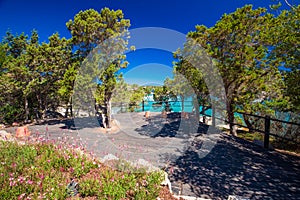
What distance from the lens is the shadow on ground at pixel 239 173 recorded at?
285 centimetres

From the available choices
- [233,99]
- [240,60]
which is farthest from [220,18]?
[233,99]

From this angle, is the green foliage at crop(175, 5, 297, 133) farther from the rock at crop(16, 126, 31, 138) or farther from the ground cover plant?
the rock at crop(16, 126, 31, 138)

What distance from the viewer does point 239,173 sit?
3.49m

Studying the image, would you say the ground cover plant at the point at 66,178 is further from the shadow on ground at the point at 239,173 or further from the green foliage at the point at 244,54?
the green foliage at the point at 244,54

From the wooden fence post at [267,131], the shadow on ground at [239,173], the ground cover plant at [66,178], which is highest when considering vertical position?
the wooden fence post at [267,131]

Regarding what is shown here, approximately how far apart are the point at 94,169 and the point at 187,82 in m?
6.85

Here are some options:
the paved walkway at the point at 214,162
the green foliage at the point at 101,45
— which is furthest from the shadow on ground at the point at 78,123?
the paved walkway at the point at 214,162

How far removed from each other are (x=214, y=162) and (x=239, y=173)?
2.17 ft

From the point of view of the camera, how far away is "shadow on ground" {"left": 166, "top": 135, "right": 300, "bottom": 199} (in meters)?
2.85

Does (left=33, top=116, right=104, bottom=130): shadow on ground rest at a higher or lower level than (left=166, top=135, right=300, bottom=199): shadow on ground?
higher

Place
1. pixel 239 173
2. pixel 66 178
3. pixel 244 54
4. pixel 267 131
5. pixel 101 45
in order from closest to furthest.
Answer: pixel 66 178 < pixel 239 173 < pixel 267 131 < pixel 244 54 < pixel 101 45

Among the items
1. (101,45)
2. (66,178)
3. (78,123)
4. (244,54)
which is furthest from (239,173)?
(78,123)

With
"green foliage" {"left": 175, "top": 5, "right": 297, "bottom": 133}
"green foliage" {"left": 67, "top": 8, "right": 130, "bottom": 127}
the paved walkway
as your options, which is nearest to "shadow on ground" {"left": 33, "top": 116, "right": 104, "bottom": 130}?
"green foliage" {"left": 67, "top": 8, "right": 130, "bottom": 127}

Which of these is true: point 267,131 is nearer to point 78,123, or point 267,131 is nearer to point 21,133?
point 21,133
